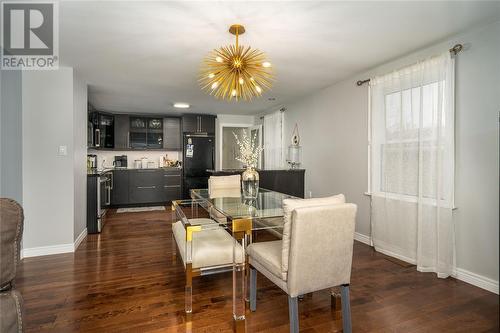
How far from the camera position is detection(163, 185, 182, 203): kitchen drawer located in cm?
629

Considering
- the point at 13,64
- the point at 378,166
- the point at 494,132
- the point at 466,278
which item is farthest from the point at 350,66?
the point at 13,64

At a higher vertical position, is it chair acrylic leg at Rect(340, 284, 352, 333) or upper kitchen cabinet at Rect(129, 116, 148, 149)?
upper kitchen cabinet at Rect(129, 116, 148, 149)

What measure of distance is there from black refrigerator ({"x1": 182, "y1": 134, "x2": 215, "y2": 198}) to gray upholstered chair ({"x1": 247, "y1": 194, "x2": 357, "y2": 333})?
4.82 meters

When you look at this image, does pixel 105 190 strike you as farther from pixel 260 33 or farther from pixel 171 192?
pixel 260 33

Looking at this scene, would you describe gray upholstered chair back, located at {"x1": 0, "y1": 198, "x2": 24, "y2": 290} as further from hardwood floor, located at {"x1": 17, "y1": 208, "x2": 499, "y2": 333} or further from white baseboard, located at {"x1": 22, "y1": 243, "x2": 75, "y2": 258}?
white baseboard, located at {"x1": 22, "y1": 243, "x2": 75, "y2": 258}

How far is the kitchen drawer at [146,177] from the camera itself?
19.9 ft

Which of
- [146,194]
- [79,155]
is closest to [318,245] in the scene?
[79,155]

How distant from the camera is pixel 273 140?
18.9ft

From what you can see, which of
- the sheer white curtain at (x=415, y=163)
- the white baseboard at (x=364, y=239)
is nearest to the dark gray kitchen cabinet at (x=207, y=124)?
the sheer white curtain at (x=415, y=163)

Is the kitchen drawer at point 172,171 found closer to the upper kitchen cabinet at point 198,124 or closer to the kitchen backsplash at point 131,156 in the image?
the kitchen backsplash at point 131,156

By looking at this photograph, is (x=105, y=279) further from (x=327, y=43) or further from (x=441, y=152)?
(x=441, y=152)

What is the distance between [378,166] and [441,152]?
801 mm

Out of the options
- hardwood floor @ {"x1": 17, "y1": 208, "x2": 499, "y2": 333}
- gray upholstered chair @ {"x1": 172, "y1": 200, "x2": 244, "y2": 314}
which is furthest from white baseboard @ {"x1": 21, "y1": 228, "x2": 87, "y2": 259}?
gray upholstered chair @ {"x1": 172, "y1": 200, "x2": 244, "y2": 314}

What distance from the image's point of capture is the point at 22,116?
3.00 meters
